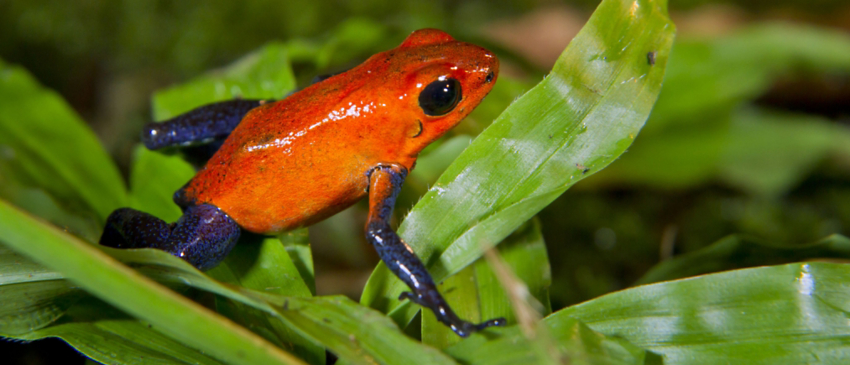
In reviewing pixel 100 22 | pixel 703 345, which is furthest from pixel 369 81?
pixel 100 22

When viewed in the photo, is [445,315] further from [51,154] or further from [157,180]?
[51,154]

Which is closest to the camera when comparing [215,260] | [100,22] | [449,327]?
[449,327]

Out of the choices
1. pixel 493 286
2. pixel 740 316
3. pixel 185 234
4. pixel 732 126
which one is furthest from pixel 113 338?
pixel 732 126

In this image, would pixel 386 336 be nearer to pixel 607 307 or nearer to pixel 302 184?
pixel 607 307

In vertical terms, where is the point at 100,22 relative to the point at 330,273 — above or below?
above

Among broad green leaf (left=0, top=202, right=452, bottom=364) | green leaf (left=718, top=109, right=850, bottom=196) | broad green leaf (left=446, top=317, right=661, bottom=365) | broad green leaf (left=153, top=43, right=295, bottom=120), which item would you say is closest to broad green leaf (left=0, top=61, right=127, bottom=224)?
broad green leaf (left=153, top=43, right=295, bottom=120)

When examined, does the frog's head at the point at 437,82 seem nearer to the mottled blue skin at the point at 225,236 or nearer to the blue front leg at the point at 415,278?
the mottled blue skin at the point at 225,236
